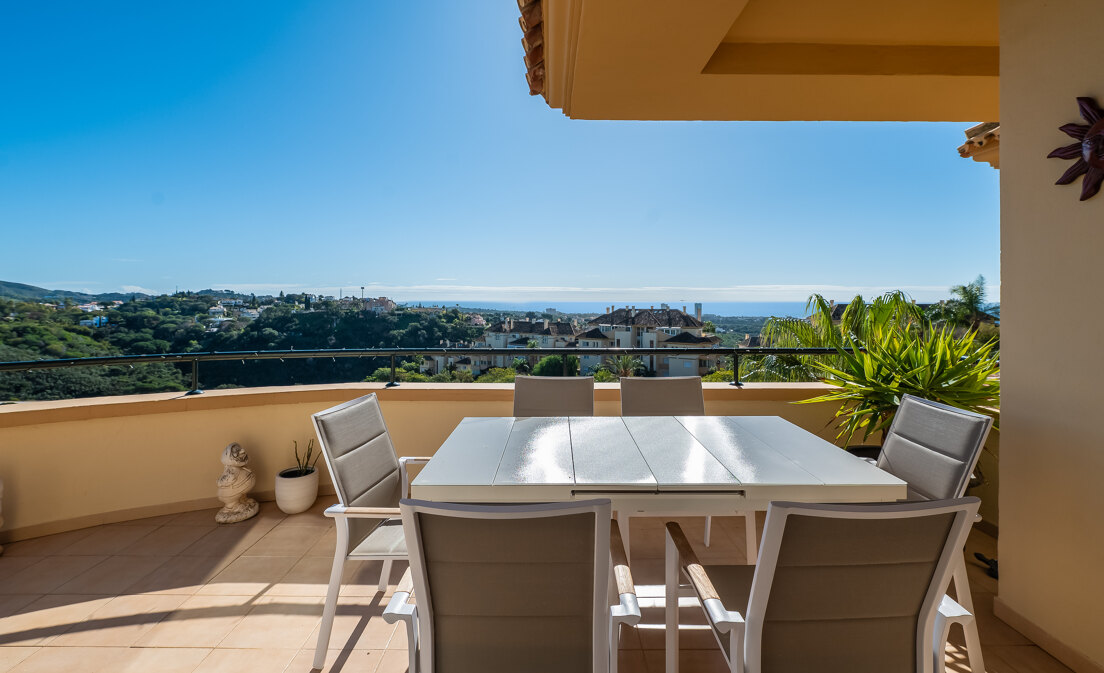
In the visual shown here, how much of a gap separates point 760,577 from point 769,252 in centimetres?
2332

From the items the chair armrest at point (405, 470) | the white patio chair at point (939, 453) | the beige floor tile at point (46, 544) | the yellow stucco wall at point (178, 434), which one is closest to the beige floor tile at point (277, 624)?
the chair armrest at point (405, 470)

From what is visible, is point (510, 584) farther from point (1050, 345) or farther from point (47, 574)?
point (47, 574)

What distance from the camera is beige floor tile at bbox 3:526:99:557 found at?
2.64m

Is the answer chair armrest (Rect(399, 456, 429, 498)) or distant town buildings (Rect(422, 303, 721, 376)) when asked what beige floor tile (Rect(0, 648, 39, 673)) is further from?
distant town buildings (Rect(422, 303, 721, 376))

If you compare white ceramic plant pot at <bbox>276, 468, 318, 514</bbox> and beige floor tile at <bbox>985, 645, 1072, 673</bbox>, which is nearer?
beige floor tile at <bbox>985, 645, 1072, 673</bbox>

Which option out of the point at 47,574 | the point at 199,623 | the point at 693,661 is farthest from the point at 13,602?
the point at 693,661

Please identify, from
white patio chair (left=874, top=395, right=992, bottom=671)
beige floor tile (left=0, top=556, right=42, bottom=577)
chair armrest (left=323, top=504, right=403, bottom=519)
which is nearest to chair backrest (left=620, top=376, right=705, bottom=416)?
white patio chair (left=874, top=395, right=992, bottom=671)

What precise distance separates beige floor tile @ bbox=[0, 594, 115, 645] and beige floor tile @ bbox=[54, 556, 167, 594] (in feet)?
0.19

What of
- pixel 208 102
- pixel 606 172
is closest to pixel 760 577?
pixel 208 102

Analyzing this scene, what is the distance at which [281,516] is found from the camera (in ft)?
10.2

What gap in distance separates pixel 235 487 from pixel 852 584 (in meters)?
3.25

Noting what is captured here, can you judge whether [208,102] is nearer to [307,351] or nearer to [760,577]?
[307,351]

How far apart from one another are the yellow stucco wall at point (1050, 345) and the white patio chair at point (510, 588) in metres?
1.80

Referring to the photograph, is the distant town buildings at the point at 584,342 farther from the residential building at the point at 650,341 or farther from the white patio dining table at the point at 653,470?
the white patio dining table at the point at 653,470
